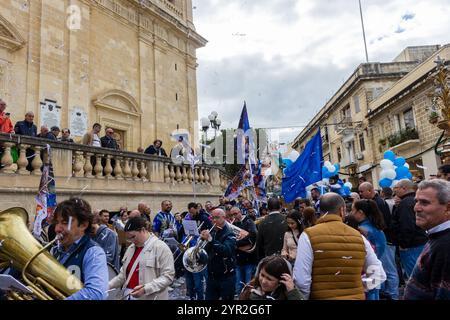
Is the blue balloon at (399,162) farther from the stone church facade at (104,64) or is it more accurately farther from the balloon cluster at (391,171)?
the stone church facade at (104,64)

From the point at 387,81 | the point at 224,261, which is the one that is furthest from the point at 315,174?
the point at 387,81

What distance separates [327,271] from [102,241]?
9.52ft

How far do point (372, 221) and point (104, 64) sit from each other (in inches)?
488

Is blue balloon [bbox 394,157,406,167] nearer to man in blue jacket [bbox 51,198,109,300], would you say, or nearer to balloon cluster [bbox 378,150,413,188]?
balloon cluster [bbox 378,150,413,188]

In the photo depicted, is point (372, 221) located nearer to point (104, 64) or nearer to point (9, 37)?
A: point (9, 37)

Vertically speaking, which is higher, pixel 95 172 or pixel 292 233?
pixel 95 172

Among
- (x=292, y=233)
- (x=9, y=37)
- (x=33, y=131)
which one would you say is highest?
(x=9, y=37)

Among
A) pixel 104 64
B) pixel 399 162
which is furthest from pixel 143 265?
pixel 104 64

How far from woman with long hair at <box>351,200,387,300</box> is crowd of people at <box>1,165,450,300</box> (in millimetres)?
13

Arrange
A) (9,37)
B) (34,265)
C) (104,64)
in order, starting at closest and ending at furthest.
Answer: (34,265)
(9,37)
(104,64)

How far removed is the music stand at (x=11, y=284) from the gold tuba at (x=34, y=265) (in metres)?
0.03

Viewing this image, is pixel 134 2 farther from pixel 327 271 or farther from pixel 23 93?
pixel 327 271

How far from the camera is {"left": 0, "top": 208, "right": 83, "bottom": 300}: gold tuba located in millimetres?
2066

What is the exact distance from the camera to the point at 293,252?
4430mm
